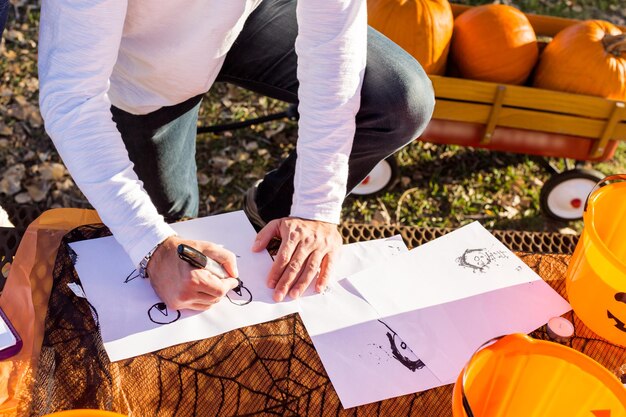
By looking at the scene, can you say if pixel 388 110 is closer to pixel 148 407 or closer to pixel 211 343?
pixel 211 343

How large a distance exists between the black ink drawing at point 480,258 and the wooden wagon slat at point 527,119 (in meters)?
0.84

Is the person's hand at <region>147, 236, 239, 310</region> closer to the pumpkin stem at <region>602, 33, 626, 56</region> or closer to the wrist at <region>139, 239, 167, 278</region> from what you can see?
the wrist at <region>139, 239, 167, 278</region>

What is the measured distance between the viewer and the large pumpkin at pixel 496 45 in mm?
1977

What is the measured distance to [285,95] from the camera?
60.3 inches

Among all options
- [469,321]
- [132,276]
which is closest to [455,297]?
[469,321]

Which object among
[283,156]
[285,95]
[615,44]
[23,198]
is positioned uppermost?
[615,44]

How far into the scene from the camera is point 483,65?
2.02m

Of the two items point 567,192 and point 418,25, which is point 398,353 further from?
point 567,192

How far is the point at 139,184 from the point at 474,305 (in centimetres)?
63

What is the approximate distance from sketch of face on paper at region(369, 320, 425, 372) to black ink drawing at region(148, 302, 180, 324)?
32 centimetres

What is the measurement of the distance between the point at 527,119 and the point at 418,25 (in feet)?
1.48

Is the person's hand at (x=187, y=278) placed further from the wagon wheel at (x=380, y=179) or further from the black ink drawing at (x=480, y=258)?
the wagon wheel at (x=380, y=179)

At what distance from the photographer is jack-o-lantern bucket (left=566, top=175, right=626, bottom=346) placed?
98 centimetres

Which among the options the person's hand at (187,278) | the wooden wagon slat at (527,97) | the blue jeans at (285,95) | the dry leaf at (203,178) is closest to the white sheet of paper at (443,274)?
the person's hand at (187,278)
